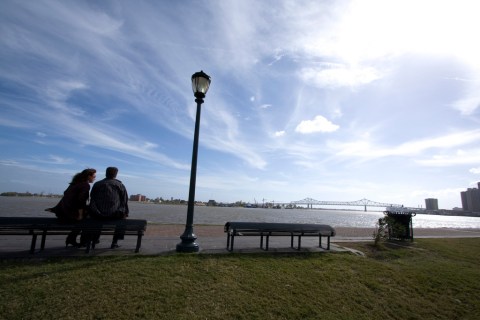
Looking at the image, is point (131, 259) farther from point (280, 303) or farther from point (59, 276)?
point (280, 303)

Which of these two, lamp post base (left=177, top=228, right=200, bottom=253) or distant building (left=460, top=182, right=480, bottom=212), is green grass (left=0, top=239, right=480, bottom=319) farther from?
distant building (left=460, top=182, right=480, bottom=212)

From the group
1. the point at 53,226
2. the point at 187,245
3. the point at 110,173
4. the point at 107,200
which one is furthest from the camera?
the point at 110,173

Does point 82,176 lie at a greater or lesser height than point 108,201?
greater

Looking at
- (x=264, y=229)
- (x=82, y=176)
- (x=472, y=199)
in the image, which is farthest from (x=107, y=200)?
(x=472, y=199)

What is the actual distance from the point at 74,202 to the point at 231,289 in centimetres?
396

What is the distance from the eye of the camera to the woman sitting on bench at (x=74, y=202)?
19.4 feet

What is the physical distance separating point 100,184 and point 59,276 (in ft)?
7.66

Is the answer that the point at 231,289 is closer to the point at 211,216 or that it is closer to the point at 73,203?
the point at 73,203

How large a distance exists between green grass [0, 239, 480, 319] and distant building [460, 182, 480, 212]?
177 meters

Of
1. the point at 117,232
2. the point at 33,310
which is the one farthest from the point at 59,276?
the point at 117,232

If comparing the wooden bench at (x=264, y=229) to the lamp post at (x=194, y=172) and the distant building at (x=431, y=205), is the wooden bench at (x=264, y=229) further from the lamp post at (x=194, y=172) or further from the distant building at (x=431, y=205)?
the distant building at (x=431, y=205)

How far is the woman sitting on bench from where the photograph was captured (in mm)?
5926

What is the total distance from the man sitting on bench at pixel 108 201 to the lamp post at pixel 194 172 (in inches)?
56.8

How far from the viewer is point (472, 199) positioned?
143500mm
